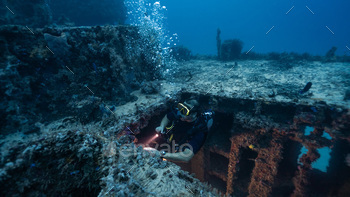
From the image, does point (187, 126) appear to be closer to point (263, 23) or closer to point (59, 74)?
point (59, 74)

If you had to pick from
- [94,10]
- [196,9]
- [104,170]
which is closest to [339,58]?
[104,170]

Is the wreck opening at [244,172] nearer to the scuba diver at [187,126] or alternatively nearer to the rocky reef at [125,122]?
the rocky reef at [125,122]

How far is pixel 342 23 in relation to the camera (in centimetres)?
8812

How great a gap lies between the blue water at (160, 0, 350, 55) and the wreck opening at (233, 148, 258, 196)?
77.8 m

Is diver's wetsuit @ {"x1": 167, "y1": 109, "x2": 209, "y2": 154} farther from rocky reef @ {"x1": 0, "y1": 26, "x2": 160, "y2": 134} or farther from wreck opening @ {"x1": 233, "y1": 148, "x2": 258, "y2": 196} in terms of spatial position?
wreck opening @ {"x1": 233, "y1": 148, "x2": 258, "y2": 196}

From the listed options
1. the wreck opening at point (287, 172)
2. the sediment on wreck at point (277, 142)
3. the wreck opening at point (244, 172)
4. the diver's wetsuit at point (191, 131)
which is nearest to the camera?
the diver's wetsuit at point (191, 131)

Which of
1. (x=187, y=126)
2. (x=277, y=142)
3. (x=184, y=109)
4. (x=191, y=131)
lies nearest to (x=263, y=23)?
(x=277, y=142)

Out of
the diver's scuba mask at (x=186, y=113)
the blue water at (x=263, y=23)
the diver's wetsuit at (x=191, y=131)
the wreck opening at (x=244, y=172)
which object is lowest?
the wreck opening at (x=244, y=172)

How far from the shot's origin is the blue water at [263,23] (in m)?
87.4

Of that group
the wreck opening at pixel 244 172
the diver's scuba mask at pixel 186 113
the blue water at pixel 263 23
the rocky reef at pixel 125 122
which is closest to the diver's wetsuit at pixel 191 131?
the diver's scuba mask at pixel 186 113

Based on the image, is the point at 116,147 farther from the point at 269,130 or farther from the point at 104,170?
the point at 269,130

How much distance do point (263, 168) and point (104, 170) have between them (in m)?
4.82

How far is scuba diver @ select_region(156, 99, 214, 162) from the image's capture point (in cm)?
→ 354

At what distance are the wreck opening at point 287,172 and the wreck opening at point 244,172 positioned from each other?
0.88 meters
